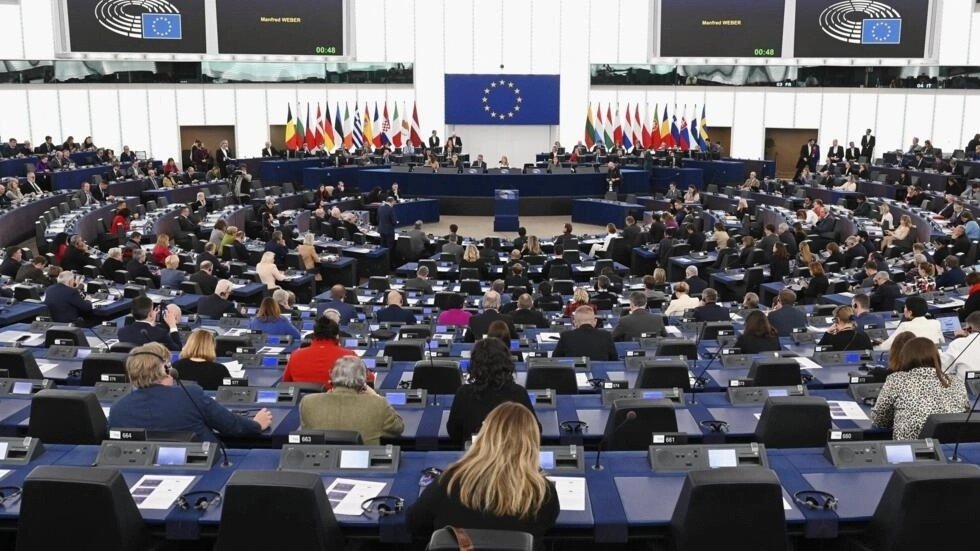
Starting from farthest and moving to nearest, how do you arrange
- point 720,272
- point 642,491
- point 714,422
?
point 720,272, point 714,422, point 642,491

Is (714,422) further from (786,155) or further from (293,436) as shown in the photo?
(786,155)

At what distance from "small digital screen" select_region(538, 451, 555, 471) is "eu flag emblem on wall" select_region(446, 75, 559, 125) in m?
28.9

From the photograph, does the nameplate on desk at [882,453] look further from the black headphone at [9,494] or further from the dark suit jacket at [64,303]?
the dark suit jacket at [64,303]

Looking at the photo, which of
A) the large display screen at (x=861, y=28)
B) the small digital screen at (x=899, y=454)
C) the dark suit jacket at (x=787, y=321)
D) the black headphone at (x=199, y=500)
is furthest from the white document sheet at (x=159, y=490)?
the large display screen at (x=861, y=28)

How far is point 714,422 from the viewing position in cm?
615

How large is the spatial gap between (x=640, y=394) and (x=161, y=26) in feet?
91.1

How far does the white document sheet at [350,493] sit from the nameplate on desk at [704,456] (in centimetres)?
151

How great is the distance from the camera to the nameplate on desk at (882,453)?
5.11m

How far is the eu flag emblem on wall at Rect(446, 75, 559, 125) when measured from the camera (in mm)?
33281

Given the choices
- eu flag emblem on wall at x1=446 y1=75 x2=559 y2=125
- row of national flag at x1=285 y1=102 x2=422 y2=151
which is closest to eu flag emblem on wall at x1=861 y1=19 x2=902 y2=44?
eu flag emblem on wall at x1=446 y1=75 x2=559 y2=125

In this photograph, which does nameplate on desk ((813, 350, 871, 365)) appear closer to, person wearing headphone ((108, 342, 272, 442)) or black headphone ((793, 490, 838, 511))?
black headphone ((793, 490, 838, 511))

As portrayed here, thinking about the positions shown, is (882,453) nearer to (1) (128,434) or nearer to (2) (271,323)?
(1) (128,434)

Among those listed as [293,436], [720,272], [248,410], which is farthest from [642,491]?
[720,272]

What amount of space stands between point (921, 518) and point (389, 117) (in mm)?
29263
